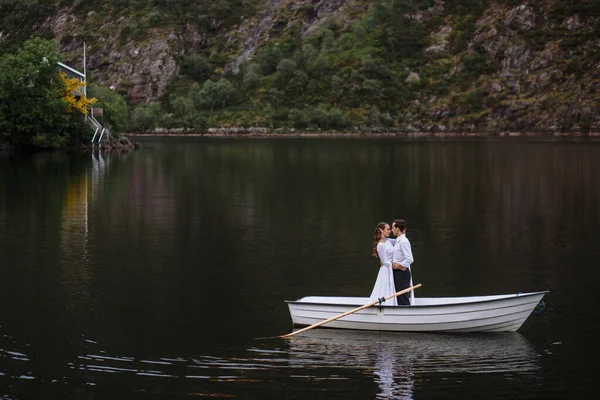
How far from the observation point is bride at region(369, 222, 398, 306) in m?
28.7

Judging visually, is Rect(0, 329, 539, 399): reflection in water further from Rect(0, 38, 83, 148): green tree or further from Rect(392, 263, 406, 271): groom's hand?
Rect(0, 38, 83, 148): green tree

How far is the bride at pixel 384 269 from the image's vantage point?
2867 centimetres

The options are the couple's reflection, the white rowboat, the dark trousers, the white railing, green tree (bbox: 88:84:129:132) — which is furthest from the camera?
green tree (bbox: 88:84:129:132)

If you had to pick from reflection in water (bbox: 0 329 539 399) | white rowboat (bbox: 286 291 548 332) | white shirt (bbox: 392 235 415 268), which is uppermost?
white shirt (bbox: 392 235 415 268)

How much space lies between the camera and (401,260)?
29109 millimetres

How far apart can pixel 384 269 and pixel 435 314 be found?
223 cm

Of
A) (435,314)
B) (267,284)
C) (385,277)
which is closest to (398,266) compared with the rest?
(385,277)

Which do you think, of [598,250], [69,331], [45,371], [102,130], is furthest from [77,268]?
[102,130]

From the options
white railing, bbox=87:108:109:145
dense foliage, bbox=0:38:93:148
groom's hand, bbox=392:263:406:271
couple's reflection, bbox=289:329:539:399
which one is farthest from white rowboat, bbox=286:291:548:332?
white railing, bbox=87:108:109:145

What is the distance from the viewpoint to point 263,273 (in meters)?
39.0

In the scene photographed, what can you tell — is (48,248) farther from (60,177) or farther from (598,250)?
(60,177)

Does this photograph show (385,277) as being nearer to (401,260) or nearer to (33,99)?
(401,260)

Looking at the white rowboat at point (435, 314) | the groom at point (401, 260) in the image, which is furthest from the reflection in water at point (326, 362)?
the groom at point (401, 260)

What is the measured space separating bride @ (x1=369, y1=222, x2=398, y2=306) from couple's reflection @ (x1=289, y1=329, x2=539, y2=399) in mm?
1228
